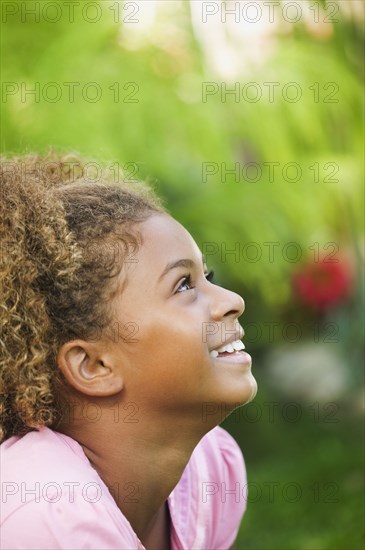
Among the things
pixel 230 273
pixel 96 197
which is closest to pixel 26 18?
pixel 230 273

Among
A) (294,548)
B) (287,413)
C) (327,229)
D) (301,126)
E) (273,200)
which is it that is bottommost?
(287,413)

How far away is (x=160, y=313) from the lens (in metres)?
1.98

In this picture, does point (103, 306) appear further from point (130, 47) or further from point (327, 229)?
point (327, 229)

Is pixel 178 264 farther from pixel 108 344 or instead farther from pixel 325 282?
pixel 325 282

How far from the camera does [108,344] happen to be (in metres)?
1.99

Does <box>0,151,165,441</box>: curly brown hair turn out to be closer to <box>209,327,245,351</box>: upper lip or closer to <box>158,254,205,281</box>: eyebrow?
<box>158,254,205,281</box>: eyebrow

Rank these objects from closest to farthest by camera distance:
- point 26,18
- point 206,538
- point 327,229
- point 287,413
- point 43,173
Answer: point 43,173 → point 206,538 → point 26,18 → point 287,413 → point 327,229

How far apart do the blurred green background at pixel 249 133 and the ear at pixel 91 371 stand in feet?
4.31

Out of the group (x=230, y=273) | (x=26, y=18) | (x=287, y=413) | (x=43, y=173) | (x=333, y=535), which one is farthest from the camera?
(x=287, y=413)

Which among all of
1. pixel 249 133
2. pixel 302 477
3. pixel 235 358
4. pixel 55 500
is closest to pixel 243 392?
pixel 235 358

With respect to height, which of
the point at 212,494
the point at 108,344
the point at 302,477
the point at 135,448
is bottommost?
the point at 302,477

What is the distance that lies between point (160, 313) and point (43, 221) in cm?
32

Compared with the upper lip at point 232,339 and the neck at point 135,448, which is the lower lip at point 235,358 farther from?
the neck at point 135,448

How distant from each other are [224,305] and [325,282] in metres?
3.31
